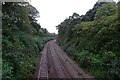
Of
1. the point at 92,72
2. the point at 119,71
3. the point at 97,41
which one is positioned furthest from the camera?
the point at 97,41

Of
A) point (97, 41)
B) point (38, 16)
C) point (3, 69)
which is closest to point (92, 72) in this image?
point (97, 41)

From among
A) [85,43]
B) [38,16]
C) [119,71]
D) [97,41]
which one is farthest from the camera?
[38,16]

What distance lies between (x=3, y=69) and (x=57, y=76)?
288 inches

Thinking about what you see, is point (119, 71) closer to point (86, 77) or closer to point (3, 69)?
point (86, 77)

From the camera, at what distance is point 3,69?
14.4 metres

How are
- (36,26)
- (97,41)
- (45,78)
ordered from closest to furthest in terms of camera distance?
1. (45,78)
2. (97,41)
3. (36,26)

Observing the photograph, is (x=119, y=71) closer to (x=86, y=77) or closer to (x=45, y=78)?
(x=86, y=77)

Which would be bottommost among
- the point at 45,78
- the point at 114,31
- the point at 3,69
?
the point at 45,78

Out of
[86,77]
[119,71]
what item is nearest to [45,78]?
[86,77]

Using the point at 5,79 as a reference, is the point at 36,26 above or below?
above

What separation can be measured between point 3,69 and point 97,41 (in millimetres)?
14304

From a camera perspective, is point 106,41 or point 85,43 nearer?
point 106,41

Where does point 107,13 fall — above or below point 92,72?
above

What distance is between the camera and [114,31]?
79.2ft
